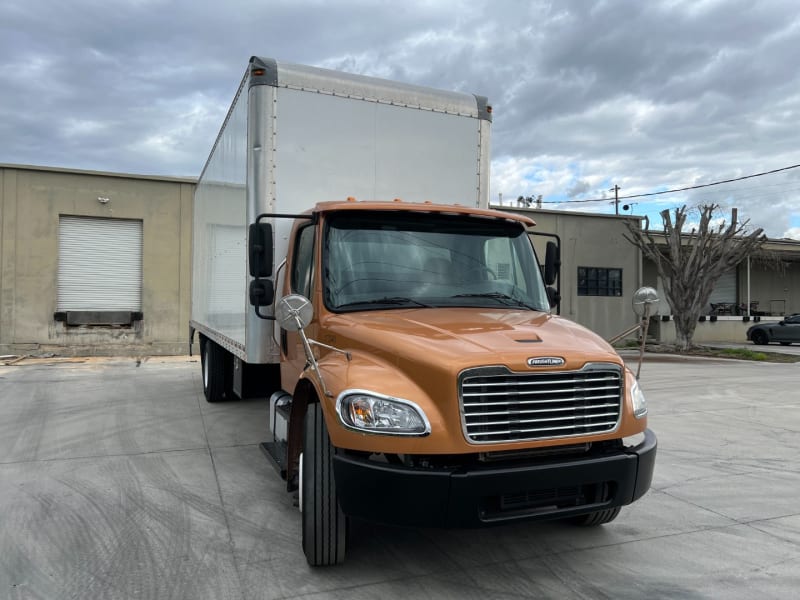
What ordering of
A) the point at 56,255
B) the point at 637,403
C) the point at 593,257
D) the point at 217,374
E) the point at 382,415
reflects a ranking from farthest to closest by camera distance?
the point at 593,257, the point at 56,255, the point at 217,374, the point at 637,403, the point at 382,415

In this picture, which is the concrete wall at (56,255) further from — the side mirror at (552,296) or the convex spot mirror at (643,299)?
the convex spot mirror at (643,299)

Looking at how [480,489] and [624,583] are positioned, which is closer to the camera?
[480,489]

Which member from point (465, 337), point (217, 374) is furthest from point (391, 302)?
point (217, 374)

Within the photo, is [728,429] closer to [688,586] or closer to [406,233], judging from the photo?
[688,586]

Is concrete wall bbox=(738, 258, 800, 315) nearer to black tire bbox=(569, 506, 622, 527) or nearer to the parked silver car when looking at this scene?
the parked silver car

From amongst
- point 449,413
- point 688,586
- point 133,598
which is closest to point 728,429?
point 688,586

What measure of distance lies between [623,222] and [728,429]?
17.8 meters

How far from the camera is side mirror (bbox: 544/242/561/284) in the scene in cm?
539

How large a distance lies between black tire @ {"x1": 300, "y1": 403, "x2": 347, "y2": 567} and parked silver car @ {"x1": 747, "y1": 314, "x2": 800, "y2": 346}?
26922 millimetres

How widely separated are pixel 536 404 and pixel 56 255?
18.3 meters

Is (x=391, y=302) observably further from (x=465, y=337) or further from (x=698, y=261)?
(x=698, y=261)

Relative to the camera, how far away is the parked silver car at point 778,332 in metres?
25.2

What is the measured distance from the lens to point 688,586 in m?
3.67

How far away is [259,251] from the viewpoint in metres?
4.46
